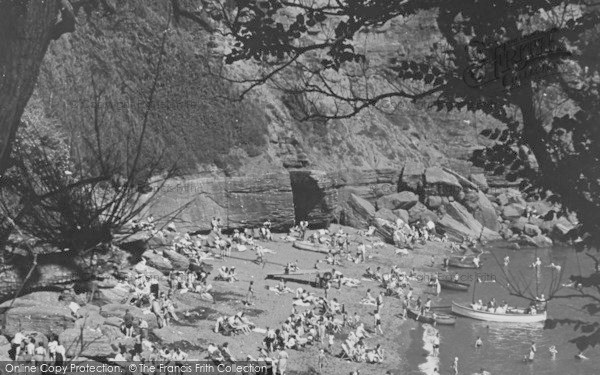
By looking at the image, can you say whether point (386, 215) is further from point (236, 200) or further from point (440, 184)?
point (236, 200)

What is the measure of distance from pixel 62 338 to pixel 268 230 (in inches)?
1432

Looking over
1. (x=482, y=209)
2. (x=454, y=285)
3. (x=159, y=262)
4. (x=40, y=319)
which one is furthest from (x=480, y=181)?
(x=40, y=319)

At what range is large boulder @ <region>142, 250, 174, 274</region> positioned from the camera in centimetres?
4019

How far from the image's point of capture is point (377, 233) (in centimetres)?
Result: 6469

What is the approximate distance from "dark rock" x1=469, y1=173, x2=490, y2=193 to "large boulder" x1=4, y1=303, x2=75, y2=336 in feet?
198

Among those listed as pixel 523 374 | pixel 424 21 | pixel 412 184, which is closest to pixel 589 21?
pixel 523 374

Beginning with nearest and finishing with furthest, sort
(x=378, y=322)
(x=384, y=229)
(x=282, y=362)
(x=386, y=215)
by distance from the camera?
(x=282, y=362) → (x=378, y=322) → (x=384, y=229) → (x=386, y=215)

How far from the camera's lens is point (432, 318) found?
140ft

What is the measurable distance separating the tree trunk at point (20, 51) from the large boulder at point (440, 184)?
225ft

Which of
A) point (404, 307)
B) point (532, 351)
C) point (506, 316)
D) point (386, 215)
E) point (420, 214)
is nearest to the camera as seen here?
point (532, 351)

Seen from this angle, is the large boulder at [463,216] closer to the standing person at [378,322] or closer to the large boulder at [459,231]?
the large boulder at [459,231]

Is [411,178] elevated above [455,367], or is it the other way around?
[411,178]

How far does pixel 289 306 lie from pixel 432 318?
7.40 m

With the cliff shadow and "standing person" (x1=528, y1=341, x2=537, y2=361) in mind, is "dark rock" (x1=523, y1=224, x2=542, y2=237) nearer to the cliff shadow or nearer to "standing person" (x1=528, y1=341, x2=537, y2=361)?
the cliff shadow
